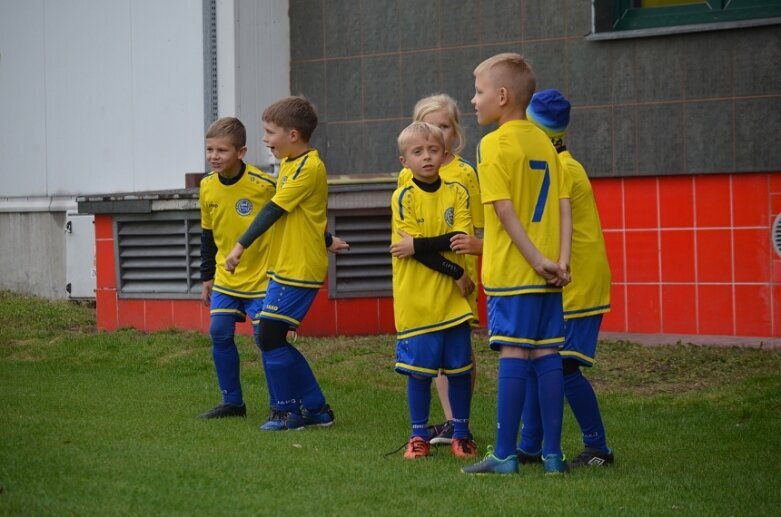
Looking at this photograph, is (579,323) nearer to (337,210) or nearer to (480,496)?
(480,496)

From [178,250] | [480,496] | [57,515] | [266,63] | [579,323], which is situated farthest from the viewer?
[266,63]

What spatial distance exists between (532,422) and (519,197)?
1.12 metres

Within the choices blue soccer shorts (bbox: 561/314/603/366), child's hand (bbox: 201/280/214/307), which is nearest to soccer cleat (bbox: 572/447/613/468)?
blue soccer shorts (bbox: 561/314/603/366)

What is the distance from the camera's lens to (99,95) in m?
13.7

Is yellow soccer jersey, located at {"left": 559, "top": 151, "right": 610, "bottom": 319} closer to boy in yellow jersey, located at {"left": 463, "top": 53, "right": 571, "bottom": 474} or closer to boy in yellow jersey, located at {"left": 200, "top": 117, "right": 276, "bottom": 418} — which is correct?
boy in yellow jersey, located at {"left": 463, "top": 53, "right": 571, "bottom": 474}

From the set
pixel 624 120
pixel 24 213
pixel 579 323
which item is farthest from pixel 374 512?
pixel 24 213

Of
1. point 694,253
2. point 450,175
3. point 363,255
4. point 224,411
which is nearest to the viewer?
point 450,175

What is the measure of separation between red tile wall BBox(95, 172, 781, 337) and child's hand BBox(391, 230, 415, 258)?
4.40 m

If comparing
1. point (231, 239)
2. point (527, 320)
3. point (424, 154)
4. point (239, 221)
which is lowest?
point (527, 320)

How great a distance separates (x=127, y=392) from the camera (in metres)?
8.45

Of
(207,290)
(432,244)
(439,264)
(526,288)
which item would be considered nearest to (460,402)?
(439,264)

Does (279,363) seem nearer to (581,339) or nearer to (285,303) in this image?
(285,303)

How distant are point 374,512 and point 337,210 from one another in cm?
603

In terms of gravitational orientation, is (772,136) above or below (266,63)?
below
